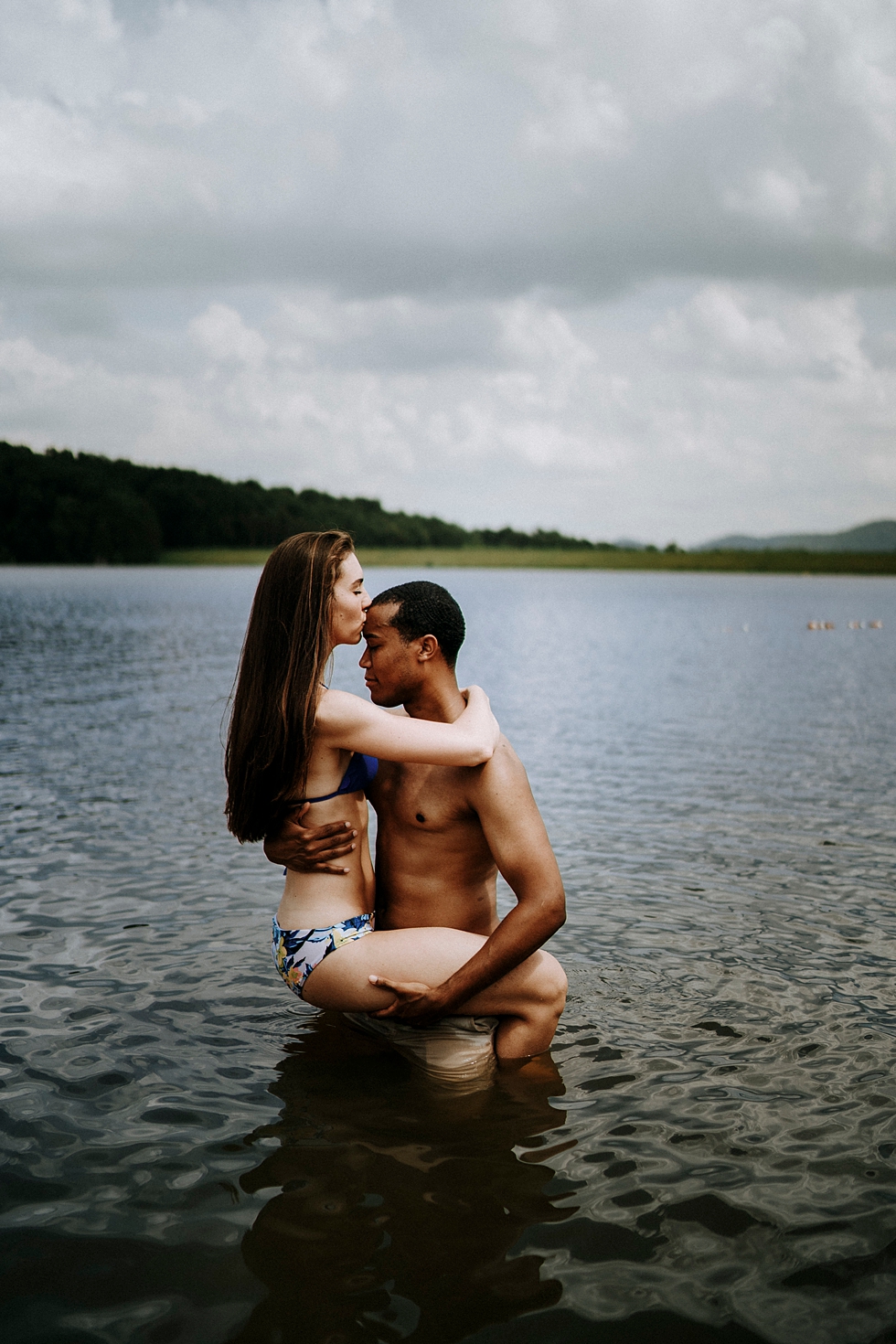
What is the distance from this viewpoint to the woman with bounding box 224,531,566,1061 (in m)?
5.18

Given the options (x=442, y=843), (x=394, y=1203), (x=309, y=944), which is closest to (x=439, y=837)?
(x=442, y=843)

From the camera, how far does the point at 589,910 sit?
30.2ft

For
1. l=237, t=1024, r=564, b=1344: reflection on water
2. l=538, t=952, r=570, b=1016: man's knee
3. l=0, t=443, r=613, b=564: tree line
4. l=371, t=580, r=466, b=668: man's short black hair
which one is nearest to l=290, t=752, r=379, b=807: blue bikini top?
l=371, t=580, r=466, b=668: man's short black hair

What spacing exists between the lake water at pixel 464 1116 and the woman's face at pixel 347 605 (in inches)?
100.0

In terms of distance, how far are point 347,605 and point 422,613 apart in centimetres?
40

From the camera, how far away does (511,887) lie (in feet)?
17.2

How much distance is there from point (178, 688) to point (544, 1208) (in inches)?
897

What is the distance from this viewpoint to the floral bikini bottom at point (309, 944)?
5.38 meters

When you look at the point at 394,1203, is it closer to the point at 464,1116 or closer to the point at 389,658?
the point at 464,1116

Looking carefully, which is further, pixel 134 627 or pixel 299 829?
pixel 134 627

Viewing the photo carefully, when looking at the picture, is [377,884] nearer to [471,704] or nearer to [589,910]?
[471,704]

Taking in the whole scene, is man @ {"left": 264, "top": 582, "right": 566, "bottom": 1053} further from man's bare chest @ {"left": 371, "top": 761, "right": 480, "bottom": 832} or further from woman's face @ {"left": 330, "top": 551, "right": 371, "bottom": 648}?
woman's face @ {"left": 330, "top": 551, "right": 371, "bottom": 648}

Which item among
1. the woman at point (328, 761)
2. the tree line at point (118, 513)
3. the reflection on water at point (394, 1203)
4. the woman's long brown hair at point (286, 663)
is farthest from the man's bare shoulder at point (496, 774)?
the tree line at point (118, 513)

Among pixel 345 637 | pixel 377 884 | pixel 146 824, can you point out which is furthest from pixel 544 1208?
pixel 146 824
